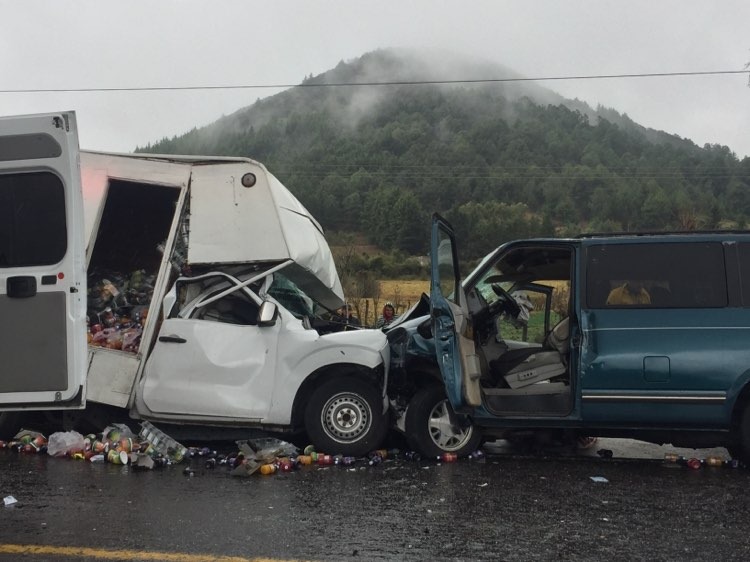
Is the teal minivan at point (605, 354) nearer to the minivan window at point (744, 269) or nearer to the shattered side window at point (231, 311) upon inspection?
the minivan window at point (744, 269)

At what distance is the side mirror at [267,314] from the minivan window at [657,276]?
9.33 feet

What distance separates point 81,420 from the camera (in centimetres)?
763

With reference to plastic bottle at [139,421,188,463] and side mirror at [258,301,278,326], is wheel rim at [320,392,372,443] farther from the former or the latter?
plastic bottle at [139,421,188,463]

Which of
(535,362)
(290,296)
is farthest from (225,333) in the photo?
(535,362)

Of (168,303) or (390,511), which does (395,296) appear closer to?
(168,303)

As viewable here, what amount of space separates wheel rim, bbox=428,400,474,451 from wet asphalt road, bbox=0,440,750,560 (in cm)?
22

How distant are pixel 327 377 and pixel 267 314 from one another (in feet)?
2.68

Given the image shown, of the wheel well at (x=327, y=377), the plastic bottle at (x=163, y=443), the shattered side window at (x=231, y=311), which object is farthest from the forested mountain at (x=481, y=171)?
the plastic bottle at (x=163, y=443)

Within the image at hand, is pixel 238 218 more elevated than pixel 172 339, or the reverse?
pixel 238 218

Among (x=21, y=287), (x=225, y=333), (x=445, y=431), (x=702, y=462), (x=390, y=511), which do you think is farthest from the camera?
(x=225, y=333)

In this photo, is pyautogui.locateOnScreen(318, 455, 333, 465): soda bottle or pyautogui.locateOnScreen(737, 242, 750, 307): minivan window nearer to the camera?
pyautogui.locateOnScreen(737, 242, 750, 307): minivan window

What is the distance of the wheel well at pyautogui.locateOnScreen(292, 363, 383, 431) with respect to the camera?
288 inches

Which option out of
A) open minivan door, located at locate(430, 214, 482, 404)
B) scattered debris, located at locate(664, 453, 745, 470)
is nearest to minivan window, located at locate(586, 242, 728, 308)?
open minivan door, located at locate(430, 214, 482, 404)

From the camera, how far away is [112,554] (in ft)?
14.2
